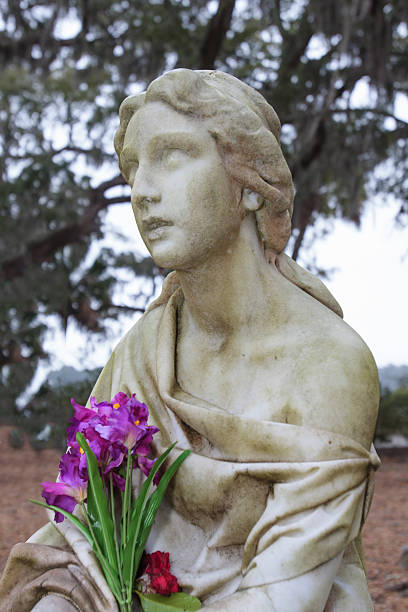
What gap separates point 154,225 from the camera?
66.1 inches

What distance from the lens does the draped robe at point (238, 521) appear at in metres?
1.46

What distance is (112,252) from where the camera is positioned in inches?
387

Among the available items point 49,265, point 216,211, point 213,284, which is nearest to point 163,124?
point 216,211

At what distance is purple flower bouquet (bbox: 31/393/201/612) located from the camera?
1562 mm

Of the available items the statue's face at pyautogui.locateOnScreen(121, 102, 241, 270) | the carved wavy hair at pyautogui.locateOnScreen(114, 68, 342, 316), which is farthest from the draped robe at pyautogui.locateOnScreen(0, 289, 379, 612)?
the carved wavy hair at pyautogui.locateOnScreen(114, 68, 342, 316)

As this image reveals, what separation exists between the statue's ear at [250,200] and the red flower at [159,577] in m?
0.84

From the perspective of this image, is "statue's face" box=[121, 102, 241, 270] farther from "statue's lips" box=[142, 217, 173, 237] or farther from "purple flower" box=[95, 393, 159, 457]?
"purple flower" box=[95, 393, 159, 457]

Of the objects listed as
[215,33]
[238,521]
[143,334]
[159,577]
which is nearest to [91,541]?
[159,577]

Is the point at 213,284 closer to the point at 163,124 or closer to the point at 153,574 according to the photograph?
the point at 163,124

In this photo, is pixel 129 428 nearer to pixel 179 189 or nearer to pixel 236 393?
pixel 236 393

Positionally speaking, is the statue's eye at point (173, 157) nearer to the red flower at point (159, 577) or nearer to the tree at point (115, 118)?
the red flower at point (159, 577)

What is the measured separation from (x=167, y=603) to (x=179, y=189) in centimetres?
91

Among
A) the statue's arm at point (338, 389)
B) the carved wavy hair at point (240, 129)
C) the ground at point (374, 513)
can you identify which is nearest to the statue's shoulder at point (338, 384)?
the statue's arm at point (338, 389)

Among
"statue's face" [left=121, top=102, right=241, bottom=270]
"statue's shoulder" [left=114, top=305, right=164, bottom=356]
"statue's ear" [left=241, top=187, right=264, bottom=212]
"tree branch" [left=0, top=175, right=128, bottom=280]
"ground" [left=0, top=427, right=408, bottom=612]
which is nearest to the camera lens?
"statue's face" [left=121, top=102, right=241, bottom=270]
